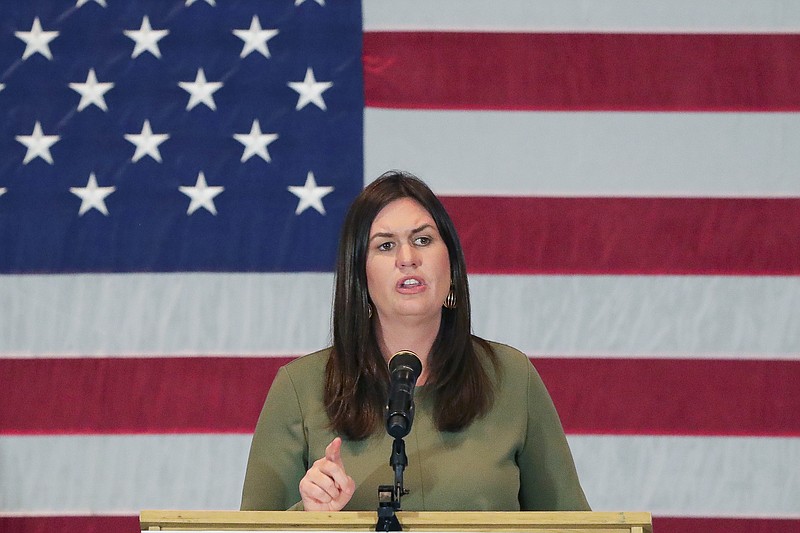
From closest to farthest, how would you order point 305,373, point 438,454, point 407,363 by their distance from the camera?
point 407,363 < point 438,454 < point 305,373

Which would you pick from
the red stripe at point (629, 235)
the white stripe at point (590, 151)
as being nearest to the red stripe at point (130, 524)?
the red stripe at point (629, 235)

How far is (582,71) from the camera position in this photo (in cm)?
287

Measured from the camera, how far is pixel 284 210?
2859 mm

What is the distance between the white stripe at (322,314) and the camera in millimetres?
2814

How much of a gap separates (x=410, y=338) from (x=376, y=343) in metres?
0.07

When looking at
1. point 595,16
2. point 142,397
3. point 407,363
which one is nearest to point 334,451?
point 407,363

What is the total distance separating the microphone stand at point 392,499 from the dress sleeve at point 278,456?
1.73ft

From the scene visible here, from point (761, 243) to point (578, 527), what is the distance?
1709 millimetres

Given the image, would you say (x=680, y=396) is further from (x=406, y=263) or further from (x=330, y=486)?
(x=330, y=486)

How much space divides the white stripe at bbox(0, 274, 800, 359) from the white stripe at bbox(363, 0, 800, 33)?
72 centimetres

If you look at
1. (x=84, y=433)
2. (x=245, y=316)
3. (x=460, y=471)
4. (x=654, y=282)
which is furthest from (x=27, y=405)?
(x=654, y=282)

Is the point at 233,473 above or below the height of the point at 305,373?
below

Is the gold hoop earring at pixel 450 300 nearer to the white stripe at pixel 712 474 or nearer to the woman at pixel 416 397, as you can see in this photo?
the woman at pixel 416 397

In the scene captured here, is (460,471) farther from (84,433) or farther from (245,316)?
(84,433)
